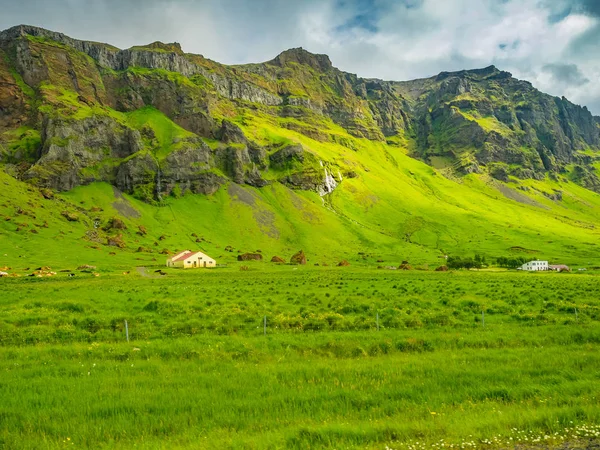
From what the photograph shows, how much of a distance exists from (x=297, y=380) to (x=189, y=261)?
357 ft

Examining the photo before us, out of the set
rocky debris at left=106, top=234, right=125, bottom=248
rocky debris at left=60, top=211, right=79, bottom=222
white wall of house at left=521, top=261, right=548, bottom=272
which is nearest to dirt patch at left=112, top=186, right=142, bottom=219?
rocky debris at left=60, top=211, right=79, bottom=222

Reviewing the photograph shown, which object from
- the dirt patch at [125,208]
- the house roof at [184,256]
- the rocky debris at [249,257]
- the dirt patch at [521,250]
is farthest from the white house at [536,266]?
the dirt patch at [125,208]

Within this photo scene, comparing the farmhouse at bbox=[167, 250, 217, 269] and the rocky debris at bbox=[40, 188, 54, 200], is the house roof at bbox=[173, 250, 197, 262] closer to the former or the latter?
the farmhouse at bbox=[167, 250, 217, 269]

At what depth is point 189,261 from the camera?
4668 inches

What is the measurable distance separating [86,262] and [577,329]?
120270 millimetres

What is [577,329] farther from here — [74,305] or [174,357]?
[74,305]

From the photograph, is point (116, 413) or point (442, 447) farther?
point (116, 413)

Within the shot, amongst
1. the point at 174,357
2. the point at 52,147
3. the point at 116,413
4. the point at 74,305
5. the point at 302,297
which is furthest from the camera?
the point at 52,147

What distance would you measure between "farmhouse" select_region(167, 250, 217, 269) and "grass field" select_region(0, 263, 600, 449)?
298ft

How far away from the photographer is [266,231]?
648 ft

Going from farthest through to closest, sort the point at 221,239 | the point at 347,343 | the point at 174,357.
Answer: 1. the point at 221,239
2. the point at 347,343
3. the point at 174,357

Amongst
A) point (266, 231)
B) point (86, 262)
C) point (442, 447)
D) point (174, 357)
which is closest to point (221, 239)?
point (266, 231)

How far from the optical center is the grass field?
10750 mm

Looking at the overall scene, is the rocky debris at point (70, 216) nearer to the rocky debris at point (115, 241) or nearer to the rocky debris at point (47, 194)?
the rocky debris at point (115, 241)
